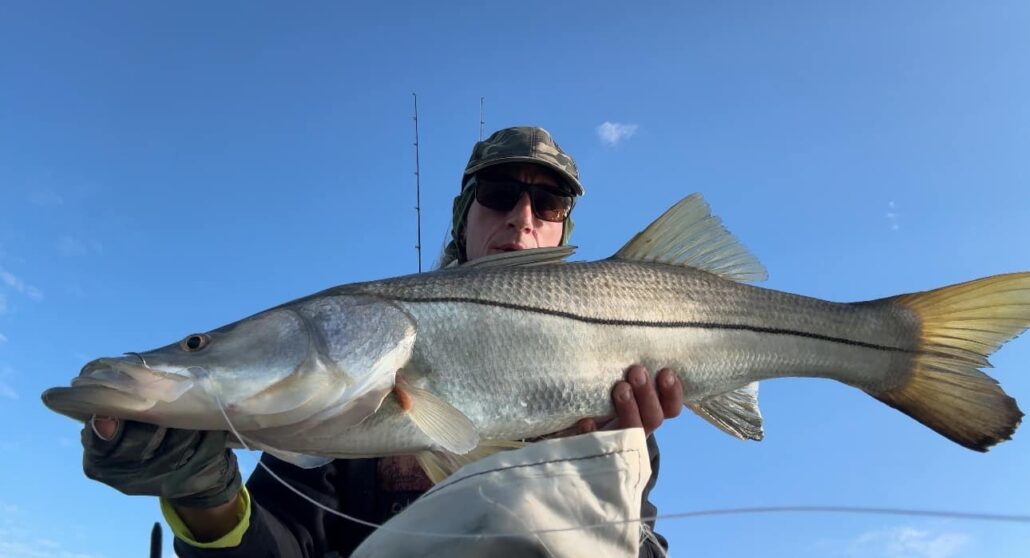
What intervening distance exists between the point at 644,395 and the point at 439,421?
98 centimetres

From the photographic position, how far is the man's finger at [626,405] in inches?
127

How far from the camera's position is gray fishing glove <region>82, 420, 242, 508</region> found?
2586 mm

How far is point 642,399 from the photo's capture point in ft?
10.7

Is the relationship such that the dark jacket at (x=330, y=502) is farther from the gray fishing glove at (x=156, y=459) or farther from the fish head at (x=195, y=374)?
the fish head at (x=195, y=374)

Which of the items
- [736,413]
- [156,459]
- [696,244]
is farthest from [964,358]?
[156,459]

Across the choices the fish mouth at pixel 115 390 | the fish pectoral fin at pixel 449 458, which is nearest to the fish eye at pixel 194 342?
the fish mouth at pixel 115 390

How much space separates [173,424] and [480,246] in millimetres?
2602

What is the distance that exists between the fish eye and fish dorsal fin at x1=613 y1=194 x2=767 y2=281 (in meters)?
2.07

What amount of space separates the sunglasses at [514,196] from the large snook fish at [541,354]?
1296 millimetres

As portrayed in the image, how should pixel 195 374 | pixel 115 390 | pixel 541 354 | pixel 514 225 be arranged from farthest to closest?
pixel 514 225
pixel 541 354
pixel 195 374
pixel 115 390

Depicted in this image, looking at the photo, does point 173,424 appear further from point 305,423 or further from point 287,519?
point 287,519

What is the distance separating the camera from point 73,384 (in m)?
2.47

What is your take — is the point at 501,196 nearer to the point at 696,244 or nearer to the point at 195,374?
the point at 696,244

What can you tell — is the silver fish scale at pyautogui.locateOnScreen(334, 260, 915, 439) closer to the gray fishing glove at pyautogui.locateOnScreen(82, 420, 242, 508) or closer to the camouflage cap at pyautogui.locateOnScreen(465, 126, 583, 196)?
the gray fishing glove at pyautogui.locateOnScreen(82, 420, 242, 508)
